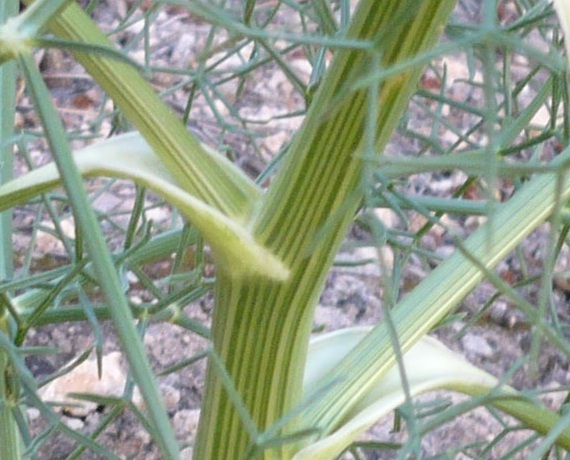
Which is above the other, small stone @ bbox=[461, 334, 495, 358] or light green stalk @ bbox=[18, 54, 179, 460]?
light green stalk @ bbox=[18, 54, 179, 460]

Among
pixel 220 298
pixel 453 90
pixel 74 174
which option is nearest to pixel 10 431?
pixel 220 298

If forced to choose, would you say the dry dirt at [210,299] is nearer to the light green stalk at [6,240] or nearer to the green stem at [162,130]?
the light green stalk at [6,240]

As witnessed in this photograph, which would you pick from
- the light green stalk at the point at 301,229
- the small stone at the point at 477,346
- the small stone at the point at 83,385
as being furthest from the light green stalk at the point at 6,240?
the small stone at the point at 477,346

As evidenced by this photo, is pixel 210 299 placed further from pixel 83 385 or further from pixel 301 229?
pixel 301 229

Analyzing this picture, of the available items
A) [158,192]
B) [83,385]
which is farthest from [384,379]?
[83,385]

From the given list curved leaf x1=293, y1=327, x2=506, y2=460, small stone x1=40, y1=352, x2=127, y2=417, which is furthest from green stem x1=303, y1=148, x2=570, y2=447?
small stone x1=40, y1=352, x2=127, y2=417

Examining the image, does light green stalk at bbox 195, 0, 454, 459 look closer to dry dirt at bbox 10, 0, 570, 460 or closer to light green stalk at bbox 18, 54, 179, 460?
light green stalk at bbox 18, 54, 179, 460

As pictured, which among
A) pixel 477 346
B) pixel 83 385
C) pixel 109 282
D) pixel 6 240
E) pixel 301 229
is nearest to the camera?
pixel 109 282

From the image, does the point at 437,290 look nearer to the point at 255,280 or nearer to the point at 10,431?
the point at 255,280

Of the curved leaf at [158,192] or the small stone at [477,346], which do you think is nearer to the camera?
the curved leaf at [158,192]
